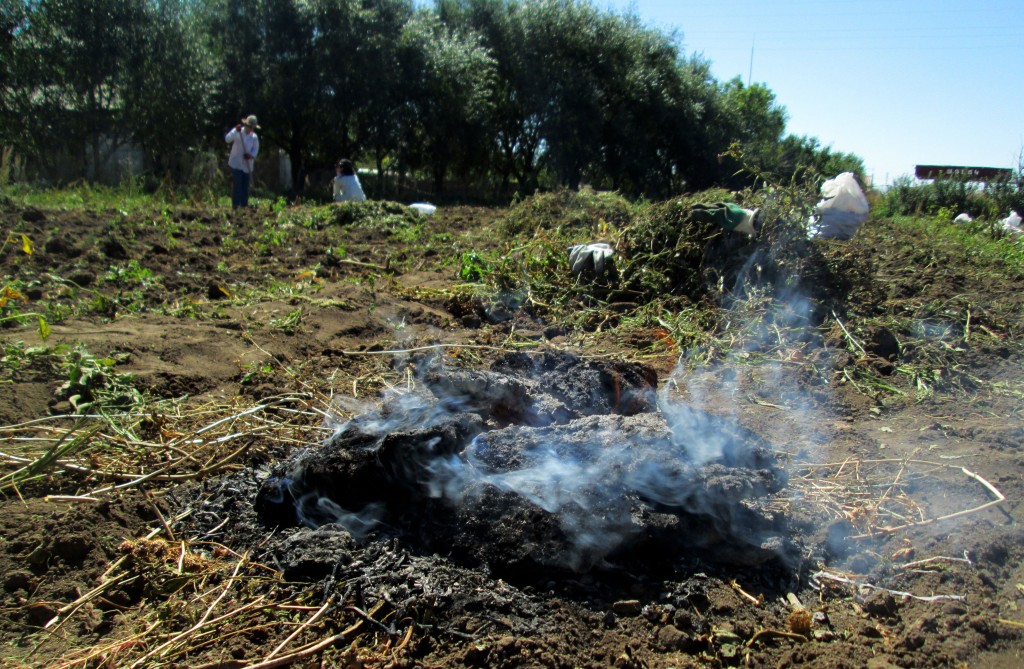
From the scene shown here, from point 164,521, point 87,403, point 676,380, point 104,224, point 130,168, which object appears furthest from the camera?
point 130,168

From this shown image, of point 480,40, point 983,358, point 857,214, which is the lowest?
point 983,358

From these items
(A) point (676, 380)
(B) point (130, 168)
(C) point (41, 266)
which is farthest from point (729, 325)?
(B) point (130, 168)

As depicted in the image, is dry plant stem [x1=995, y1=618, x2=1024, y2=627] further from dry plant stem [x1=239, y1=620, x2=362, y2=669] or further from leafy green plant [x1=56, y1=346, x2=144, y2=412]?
leafy green plant [x1=56, y1=346, x2=144, y2=412]

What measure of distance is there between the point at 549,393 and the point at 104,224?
21.7 feet

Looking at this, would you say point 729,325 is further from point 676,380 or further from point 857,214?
point 857,214

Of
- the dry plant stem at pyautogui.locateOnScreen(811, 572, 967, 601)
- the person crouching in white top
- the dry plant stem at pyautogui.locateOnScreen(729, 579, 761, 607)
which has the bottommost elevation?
the dry plant stem at pyautogui.locateOnScreen(729, 579, 761, 607)

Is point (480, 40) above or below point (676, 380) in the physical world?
above

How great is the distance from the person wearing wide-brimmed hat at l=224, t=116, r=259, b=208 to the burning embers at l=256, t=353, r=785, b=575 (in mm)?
9364

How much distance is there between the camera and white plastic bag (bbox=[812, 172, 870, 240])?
6742mm

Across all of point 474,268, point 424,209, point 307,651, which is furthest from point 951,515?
point 424,209

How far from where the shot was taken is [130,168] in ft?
57.6

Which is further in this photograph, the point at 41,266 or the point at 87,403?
the point at 41,266

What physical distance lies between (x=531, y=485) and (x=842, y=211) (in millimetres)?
5274

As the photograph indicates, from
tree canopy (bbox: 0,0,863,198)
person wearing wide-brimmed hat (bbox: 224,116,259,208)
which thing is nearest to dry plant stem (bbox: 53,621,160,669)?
person wearing wide-brimmed hat (bbox: 224,116,259,208)
